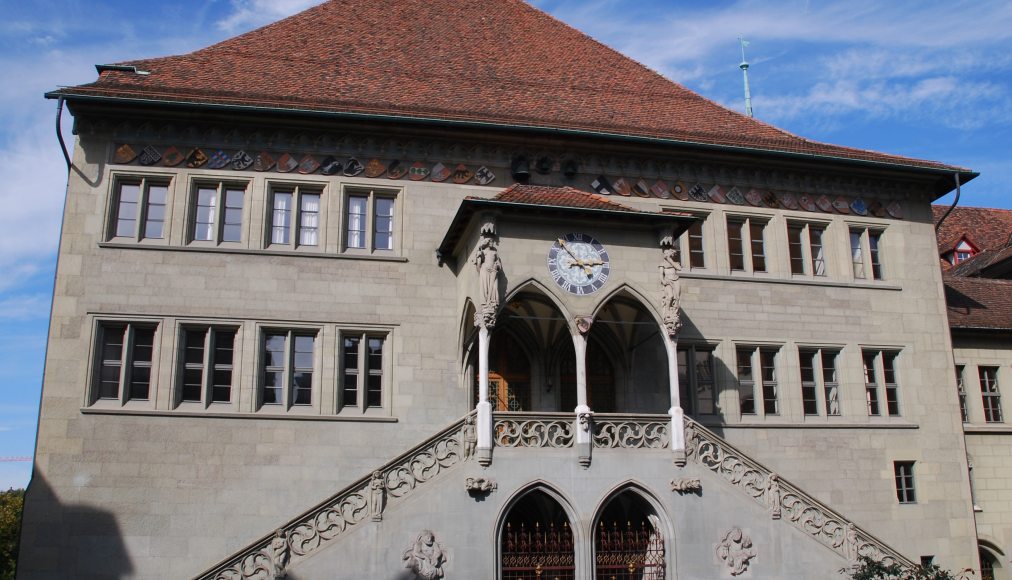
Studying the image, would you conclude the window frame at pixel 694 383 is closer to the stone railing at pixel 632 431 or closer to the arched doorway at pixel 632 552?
the stone railing at pixel 632 431

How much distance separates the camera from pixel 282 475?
18234 millimetres

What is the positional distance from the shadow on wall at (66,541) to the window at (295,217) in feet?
20.5

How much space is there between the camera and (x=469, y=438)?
16312mm

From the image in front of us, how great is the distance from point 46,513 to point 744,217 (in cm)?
1575

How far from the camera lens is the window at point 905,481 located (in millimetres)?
21391

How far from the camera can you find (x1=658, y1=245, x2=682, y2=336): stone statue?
58.5 feet

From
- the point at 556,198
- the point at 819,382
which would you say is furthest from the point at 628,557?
the point at 819,382

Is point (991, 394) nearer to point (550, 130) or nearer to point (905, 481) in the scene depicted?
point (905, 481)

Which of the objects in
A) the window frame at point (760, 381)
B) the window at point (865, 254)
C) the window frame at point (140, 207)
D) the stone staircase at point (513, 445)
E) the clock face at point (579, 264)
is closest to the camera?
the stone staircase at point (513, 445)

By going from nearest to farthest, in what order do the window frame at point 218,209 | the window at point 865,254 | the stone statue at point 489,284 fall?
the stone statue at point 489,284, the window frame at point 218,209, the window at point 865,254

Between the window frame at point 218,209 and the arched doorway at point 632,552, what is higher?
the window frame at point 218,209

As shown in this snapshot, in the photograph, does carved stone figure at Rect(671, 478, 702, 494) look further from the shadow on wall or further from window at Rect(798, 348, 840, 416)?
the shadow on wall

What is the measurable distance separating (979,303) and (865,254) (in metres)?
4.47

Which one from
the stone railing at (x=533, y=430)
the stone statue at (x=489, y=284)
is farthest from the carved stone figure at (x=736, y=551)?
the stone statue at (x=489, y=284)
